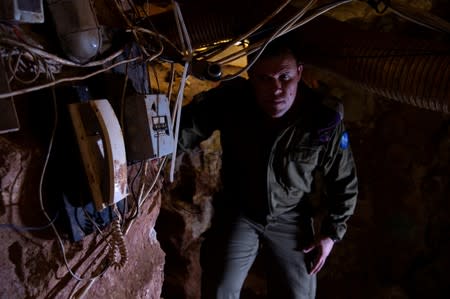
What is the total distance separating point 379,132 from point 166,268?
197 cm

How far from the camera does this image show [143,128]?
0.87m

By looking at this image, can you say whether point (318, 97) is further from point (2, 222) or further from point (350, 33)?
point (2, 222)

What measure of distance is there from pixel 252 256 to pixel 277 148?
0.59 m

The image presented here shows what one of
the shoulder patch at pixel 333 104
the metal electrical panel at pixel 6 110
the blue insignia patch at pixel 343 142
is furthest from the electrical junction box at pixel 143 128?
the blue insignia patch at pixel 343 142

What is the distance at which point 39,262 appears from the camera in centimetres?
83

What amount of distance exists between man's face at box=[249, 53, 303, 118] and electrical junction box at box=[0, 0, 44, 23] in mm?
1064

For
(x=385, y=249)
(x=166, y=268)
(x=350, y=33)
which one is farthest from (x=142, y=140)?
(x=385, y=249)

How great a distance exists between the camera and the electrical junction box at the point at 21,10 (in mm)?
635

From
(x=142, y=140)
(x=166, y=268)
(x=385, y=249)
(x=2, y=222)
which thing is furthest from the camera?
(x=385, y=249)

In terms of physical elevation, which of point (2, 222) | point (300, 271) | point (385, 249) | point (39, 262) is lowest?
point (385, 249)

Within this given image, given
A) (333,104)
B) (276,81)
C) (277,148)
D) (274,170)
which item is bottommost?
(274,170)

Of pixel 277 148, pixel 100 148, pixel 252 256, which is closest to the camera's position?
pixel 100 148

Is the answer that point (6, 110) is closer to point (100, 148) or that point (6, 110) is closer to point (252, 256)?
point (100, 148)

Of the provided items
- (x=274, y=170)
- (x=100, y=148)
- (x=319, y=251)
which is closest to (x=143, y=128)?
(x=100, y=148)
